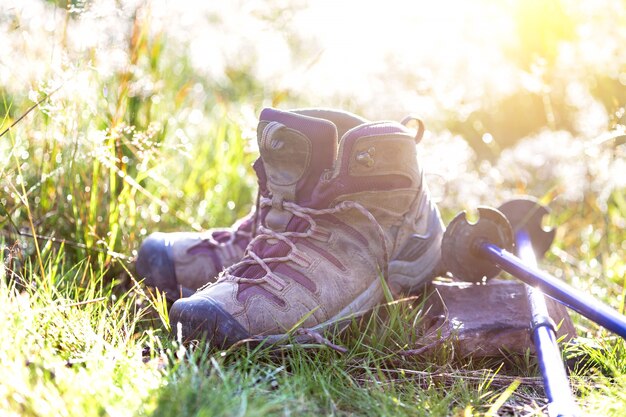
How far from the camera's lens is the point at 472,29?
5082mm

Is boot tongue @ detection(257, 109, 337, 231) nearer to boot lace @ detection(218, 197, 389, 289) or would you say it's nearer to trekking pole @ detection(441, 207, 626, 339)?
boot lace @ detection(218, 197, 389, 289)

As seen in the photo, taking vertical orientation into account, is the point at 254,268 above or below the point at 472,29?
below

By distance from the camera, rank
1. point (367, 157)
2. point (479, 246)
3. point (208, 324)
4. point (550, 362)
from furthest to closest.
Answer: point (479, 246), point (367, 157), point (208, 324), point (550, 362)

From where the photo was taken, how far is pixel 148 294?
8.12ft

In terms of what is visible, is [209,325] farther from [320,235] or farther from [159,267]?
[159,267]

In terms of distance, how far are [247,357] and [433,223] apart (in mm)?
918

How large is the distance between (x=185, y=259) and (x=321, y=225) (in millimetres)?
568

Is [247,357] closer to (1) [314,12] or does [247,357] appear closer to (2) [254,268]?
(2) [254,268]

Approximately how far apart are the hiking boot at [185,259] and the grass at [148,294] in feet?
0.26

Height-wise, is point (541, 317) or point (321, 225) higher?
point (321, 225)

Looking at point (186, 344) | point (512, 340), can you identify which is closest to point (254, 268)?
point (186, 344)

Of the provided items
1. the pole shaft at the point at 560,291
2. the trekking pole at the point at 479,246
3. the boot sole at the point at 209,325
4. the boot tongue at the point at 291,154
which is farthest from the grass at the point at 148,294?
the boot tongue at the point at 291,154

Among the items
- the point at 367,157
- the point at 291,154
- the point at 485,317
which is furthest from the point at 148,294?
the point at 485,317

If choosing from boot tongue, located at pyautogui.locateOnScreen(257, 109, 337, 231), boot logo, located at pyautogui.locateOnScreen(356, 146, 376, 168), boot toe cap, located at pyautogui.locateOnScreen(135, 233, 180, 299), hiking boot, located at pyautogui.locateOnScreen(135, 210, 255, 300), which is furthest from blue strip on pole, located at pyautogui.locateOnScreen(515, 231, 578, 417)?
boot toe cap, located at pyautogui.locateOnScreen(135, 233, 180, 299)
